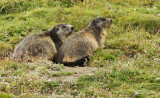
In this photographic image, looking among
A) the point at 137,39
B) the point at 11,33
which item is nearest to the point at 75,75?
the point at 137,39

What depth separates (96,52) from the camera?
9.69m

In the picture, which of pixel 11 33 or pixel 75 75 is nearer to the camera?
pixel 75 75

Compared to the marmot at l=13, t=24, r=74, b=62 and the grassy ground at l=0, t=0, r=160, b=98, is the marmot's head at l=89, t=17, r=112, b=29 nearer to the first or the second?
the grassy ground at l=0, t=0, r=160, b=98

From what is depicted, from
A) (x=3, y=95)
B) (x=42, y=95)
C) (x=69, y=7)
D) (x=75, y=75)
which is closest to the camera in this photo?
(x=3, y=95)

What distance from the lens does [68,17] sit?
12.8 m

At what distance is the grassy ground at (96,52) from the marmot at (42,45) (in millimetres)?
569

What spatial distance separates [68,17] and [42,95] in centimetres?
730

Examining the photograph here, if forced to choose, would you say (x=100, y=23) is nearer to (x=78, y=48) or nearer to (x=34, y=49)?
(x=78, y=48)

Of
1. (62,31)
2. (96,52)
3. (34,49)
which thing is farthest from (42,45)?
(96,52)

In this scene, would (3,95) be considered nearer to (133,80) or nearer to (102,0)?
(133,80)

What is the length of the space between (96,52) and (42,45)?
184 cm

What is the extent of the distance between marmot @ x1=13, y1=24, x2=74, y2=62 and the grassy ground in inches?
22.4

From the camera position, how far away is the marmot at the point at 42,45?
8.88 meters

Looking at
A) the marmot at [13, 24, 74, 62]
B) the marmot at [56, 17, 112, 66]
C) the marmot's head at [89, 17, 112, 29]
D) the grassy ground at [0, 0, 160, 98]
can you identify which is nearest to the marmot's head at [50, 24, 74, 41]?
the marmot at [13, 24, 74, 62]
